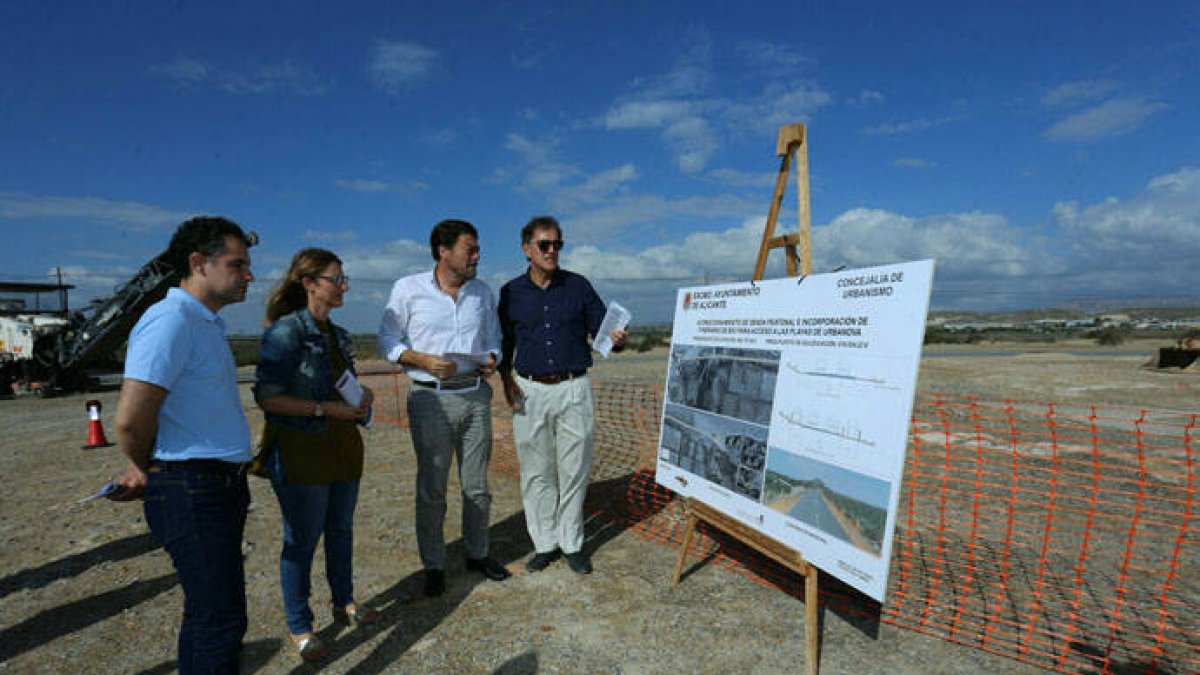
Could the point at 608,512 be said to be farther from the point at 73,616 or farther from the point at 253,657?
the point at 73,616

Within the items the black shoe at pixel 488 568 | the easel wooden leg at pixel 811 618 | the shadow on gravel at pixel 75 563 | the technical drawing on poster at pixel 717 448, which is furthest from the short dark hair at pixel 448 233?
the shadow on gravel at pixel 75 563


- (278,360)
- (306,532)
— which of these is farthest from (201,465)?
(306,532)

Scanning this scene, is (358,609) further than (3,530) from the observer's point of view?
No

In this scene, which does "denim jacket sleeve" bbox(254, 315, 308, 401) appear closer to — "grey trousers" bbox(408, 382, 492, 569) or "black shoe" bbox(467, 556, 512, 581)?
"grey trousers" bbox(408, 382, 492, 569)

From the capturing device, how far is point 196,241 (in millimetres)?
2084

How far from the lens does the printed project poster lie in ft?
7.76

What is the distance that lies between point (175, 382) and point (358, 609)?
6.57ft

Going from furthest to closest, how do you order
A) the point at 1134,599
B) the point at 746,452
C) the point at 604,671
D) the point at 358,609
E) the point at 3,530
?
1. the point at 3,530
2. the point at 1134,599
3. the point at 358,609
4. the point at 746,452
5. the point at 604,671

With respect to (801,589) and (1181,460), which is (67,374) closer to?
(801,589)

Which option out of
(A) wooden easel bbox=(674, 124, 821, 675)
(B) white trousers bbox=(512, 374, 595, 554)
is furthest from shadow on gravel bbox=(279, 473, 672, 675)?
(A) wooden easel bbox=(674, 124, 821, 675)

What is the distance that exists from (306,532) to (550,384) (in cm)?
163

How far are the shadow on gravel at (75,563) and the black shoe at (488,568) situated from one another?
2634mm

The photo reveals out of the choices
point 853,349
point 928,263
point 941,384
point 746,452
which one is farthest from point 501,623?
point 941,384

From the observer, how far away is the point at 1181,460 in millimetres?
7340
